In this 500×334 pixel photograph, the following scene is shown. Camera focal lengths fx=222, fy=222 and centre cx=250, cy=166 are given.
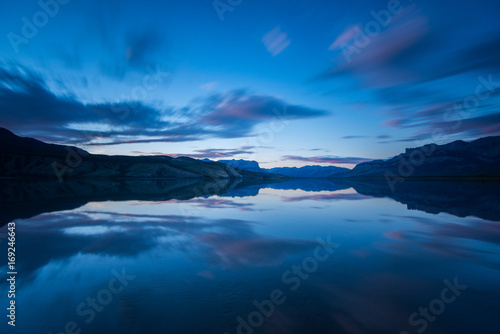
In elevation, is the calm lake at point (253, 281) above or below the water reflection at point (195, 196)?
below

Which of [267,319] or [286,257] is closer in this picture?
[267,319]

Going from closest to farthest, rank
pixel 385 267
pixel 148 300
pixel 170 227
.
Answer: pixel 148 300 < pixel 385 267 < pixel 170 227

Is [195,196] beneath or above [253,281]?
A: above

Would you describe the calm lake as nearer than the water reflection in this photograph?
Yes

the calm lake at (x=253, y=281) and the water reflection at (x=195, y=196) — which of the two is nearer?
the calm lake at (x=253, y=281)

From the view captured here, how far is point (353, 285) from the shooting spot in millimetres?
7660

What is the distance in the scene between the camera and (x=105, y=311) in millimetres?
6227

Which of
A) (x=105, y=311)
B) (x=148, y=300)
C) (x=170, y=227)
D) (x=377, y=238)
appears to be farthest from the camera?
(x=170, y=227)

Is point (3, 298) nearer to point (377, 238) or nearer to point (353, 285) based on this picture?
point (353, 285)

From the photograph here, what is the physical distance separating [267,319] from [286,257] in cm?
484

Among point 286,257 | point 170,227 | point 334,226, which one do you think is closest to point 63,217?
point 170,227

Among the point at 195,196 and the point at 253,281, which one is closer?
the point at 253,281

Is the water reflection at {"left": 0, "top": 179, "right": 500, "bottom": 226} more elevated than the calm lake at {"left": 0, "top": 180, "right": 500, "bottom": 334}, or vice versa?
the water reflection at {"left": 0, "top": 179, "right": 500, "bottom": 226}

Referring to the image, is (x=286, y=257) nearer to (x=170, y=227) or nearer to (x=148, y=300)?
(x=148, y=300)
